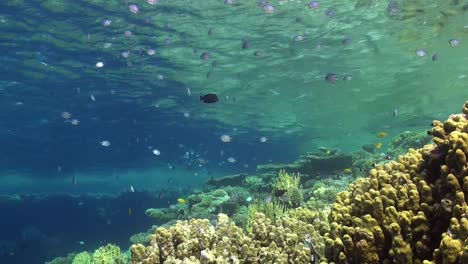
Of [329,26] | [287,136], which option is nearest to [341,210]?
[329,26]

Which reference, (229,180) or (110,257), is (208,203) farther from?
(110,257)

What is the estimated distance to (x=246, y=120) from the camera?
4756 centimetres

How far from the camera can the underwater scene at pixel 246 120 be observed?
361 centimetres

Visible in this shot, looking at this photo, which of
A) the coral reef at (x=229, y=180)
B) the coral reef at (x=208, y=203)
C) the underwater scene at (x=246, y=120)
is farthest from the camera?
the coral reef at (x=229, y=180)

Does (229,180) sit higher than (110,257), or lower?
lower

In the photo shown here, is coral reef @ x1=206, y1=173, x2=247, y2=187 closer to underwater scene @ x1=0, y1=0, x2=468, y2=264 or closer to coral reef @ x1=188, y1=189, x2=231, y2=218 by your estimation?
underwater scene @ x1=0, y1=0, x2=468, y2=264

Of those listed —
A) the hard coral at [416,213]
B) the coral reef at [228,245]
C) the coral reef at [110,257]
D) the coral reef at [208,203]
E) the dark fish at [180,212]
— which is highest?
the hard coral at [416,213]

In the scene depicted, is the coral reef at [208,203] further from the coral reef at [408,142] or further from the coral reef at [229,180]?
the coral reef at [408,142]

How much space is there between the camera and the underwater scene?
361 centimetres

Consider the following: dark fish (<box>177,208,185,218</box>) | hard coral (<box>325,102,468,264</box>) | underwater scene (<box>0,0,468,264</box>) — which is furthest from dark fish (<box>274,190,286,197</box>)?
hard coral (<box>325,102,468,264</box>)

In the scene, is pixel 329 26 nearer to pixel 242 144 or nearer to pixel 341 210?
pixel 341 210

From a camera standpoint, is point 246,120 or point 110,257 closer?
point 110,257

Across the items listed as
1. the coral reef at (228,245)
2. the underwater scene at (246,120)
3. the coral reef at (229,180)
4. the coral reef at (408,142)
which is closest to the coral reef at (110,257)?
the underwater scene at (246,120)

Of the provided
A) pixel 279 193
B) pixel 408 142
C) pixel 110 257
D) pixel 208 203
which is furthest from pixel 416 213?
pixel 408 142
